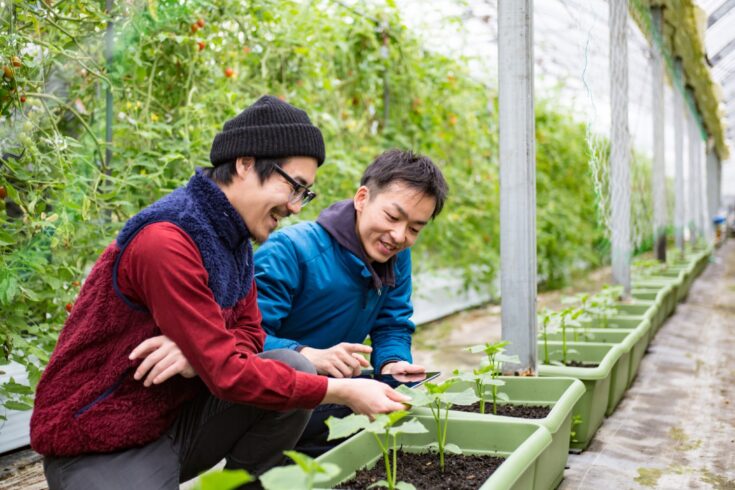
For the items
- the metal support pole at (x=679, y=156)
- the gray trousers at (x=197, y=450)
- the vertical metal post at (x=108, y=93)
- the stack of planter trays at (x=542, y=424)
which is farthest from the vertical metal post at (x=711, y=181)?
the gray trousers at (x=197, y=450)

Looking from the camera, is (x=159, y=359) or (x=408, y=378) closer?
(x=159, y=359)

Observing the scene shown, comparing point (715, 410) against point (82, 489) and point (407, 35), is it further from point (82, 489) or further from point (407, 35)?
point (407, 35)

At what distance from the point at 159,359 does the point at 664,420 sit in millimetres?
2334

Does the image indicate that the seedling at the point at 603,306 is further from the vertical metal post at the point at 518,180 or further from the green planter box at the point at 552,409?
the green planter box at the point at 552,409

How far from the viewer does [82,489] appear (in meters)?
1.39

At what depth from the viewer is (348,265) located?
7.14 ft

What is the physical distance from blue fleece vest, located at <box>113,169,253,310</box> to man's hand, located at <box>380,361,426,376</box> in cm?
67

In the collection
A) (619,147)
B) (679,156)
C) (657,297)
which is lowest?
(657,297)

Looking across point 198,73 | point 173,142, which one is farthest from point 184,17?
point 173,142

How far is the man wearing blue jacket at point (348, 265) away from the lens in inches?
80.0

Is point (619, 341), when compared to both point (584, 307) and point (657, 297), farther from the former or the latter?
point (657, 297)

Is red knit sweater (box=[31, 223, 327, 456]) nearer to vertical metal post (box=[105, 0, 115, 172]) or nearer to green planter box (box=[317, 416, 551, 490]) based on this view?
green planter box (box=[317, 416, 551, 490])

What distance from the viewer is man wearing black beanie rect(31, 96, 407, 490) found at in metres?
1.38

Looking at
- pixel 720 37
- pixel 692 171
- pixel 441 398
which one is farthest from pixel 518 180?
pixel 692 171
